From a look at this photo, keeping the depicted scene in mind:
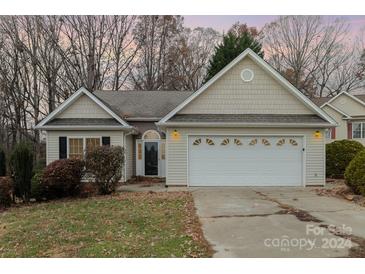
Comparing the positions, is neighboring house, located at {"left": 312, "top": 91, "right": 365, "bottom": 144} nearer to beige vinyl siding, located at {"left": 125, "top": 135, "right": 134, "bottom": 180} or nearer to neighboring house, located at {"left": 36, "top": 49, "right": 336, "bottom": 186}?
neighboring house, located at {"left": 36, "top": 49, "right": 336, "bottom": 186}

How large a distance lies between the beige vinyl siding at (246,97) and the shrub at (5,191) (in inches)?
280

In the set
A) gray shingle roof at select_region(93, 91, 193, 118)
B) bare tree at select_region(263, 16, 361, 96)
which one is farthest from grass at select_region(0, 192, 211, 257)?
bare tree at select_region(263, 16, 361, 96)

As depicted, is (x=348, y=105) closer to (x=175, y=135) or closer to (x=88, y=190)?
(x=175, y=135)

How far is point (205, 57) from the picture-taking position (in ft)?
120

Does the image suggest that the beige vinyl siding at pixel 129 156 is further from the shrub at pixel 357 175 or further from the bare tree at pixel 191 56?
the bare tree at pixel 191 56

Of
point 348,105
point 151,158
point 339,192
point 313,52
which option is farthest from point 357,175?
point 313,52

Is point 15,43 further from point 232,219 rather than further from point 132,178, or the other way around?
point 232,219

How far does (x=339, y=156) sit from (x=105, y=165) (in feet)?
37.3

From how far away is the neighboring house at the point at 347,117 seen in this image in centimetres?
2497

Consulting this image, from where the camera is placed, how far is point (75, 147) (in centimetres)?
1642

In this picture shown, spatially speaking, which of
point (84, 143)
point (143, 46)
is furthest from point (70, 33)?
point (84, 143)

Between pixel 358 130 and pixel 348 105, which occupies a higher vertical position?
pixel 348 105

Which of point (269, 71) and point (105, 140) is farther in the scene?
point (105, 140)

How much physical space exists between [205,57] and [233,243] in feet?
104
